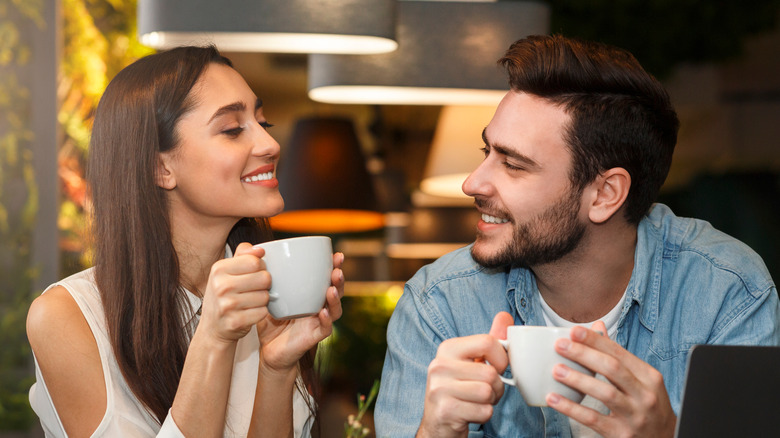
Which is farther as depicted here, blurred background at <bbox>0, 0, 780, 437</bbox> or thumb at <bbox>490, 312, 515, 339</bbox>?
blurred background at <bbox>0, 0, 780, 437</bbox>

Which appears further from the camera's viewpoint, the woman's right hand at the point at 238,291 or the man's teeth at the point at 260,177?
the man's teeth at the point at 260,177

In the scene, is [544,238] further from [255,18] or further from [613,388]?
[255,18]

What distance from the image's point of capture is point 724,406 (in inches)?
35.4

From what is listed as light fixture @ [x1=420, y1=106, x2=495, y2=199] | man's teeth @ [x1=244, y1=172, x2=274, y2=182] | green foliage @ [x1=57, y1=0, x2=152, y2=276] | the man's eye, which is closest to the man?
→ man's teeth @ [x1=244, y1=172, x2=274, y2=182]

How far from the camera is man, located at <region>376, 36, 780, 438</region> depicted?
1.46 metres

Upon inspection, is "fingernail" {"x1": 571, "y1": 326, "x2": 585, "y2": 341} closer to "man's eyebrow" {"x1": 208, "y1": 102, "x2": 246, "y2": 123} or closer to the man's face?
the man's face

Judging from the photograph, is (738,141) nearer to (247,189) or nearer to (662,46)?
(662,46)

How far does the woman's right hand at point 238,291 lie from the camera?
116 cm

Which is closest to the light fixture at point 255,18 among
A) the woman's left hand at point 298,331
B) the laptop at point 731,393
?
the woman's left hand at point 298,331

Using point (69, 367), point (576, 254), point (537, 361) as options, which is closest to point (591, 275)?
point (576, 254)

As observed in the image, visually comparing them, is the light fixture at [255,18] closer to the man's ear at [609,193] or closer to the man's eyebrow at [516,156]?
the man's eyebrow at [516,156]

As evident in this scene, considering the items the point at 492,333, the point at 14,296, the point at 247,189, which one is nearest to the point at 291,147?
the point at 14,296

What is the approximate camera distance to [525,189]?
59.5 inches

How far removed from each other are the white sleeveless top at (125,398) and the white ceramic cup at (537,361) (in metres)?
0.59
